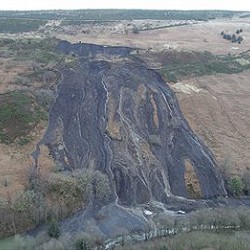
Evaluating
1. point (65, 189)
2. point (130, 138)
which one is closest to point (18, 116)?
point (130, 138)

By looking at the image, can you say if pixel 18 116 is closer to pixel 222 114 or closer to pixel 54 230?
pixel 54 230

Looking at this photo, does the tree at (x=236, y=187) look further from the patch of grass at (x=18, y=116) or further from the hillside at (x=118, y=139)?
the patch of grass at (x=18, y=116)

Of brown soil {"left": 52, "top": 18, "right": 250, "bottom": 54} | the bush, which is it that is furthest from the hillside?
brown soil {"left": 52, "top": 18, "right": 250, "bottom": 54}

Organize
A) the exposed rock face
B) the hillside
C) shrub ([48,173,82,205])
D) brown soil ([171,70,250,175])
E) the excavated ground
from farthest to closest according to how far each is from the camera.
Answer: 1. brown soil ([171,70,250,175])
2. the exposed rock face
3. the excavated ground
4. shrub ([48,173,82,205])
5. the hillside

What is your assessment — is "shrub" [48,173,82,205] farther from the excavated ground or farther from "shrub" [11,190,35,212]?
"shrub" [11,190,35,212]

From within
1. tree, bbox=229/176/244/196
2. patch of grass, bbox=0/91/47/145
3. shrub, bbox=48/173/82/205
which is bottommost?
tree, bbox=229/176/244/196

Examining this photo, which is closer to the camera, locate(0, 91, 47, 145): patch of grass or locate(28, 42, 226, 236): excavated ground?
locate(28, 42, 226, 236): excavated ground

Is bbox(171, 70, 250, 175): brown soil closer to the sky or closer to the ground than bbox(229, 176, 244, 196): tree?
closer to the sky

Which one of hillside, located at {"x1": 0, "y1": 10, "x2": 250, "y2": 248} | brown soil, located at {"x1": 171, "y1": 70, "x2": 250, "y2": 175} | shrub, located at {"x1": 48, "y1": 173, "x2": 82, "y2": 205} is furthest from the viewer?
brown soil, located at {"x1": 171, "y1": 70, "x2": 250, "y2": 175}

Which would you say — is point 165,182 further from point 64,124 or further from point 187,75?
point 187,75
